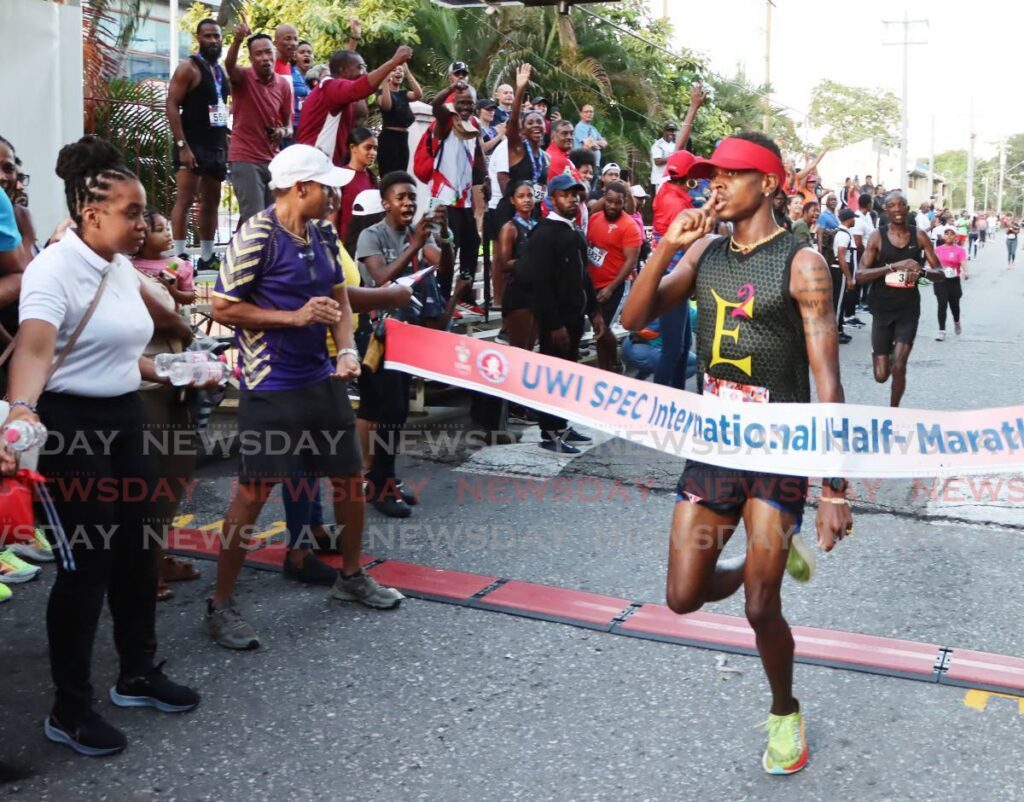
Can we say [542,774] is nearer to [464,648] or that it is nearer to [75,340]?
[464,648]

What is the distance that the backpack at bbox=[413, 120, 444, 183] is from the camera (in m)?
10.5

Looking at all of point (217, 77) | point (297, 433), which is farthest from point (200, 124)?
point (297, 433)

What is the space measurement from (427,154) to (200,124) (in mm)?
2164

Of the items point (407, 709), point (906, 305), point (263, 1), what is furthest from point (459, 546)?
point (263, 1)

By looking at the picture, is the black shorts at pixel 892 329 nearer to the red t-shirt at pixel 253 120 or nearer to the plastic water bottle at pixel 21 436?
the red t-shirt at pixel 253 120

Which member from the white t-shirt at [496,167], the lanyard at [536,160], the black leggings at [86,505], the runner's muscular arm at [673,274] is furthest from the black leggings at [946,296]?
the black leggings at [86,505]

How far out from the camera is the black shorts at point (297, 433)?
4.79 metres

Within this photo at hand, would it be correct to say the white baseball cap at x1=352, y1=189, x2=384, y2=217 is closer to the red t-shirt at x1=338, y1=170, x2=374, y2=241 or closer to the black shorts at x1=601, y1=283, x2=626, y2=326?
the red t-shirt at x1=338, y1=170, x2=374, y2=241

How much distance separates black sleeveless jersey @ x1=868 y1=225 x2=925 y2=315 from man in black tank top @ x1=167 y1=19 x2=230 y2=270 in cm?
556

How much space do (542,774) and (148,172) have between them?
8445mm

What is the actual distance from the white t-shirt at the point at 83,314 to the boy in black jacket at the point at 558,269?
4710 millimetres

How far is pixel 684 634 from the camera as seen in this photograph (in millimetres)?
5035

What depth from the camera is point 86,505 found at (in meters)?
3.82

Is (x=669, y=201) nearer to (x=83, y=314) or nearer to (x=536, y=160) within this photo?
(x=536, y=160)
